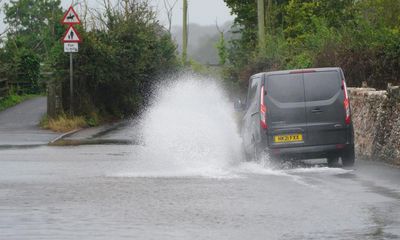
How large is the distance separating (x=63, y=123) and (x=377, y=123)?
15012 millimetres

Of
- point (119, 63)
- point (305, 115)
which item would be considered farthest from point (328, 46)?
point (119, 63)

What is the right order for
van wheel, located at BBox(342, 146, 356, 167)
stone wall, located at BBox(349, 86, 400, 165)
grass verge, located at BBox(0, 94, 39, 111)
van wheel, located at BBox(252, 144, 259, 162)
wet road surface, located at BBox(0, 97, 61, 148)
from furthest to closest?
grass verge, located at BBox(0, 94, 39, 111) → wet road surface, located at BBox(0, 97, 61, 148) → stone wall, located at BBox(349, 86, 400, 165) → van wheel, located at BBox(252, 144, 259, 162) → van wheel, located at BBox(342, 146, 356, 167)

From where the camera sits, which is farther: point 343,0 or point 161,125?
point 343,0

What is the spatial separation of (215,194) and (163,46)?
36060 mm

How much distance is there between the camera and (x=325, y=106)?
20.7 meters

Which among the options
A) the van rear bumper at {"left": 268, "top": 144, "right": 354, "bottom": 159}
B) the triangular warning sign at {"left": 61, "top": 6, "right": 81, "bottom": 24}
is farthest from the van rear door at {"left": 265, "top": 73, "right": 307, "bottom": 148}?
the triangular warning sign at {"left": 61, "top": 6, "right": 81, "bottom": 24}

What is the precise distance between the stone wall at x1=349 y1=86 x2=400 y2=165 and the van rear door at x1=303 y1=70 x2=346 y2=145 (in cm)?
177

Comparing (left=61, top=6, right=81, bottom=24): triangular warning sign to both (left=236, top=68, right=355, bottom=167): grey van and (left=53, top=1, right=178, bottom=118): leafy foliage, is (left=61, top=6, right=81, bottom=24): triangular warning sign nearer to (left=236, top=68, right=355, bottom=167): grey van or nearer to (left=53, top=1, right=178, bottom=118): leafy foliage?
(left=53, top=1, right=178, bottom=118): leafy foliage

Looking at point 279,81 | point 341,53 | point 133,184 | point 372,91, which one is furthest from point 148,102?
point 133,184

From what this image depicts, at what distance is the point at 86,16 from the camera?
42.8m

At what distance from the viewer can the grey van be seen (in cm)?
2056

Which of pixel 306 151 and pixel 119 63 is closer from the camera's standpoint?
pixel 306 151

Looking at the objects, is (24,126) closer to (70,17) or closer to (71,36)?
(71,36)

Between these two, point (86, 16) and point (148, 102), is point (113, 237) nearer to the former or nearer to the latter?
point (86, 16)
